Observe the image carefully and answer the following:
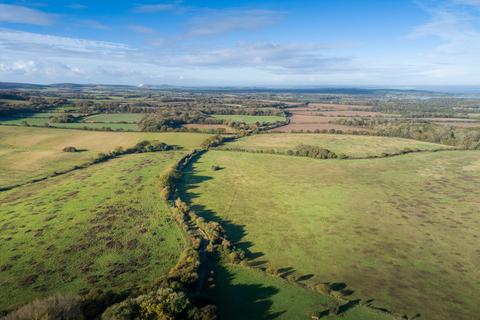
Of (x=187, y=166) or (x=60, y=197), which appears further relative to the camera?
(x=187, y=166)

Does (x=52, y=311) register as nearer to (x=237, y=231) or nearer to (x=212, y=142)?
(x=237, y=231)

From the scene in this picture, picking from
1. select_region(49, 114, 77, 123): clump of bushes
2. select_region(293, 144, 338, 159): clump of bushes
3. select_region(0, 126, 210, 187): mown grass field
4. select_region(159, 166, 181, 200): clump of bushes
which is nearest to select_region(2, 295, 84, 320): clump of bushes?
select_region(159, 166, 181, 200): clump of bushes

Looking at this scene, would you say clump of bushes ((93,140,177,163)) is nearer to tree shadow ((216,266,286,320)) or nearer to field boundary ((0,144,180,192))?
field boundary ((0,144,180,192))

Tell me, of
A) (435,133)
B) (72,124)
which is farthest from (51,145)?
(435,133)

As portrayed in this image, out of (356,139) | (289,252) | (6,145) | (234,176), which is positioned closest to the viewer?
(289,252)

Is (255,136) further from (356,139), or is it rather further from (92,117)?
(92,117)

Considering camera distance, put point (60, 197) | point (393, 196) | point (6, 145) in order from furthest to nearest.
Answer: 1. point (6, 145)
2. point (393, 196)
3. point (60, 197)

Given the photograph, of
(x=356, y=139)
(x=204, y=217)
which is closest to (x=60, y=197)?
(x=204, y=217)

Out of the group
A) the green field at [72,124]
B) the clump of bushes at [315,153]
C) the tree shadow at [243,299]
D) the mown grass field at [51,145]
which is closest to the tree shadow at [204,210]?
the tree shadow at [243,299]
